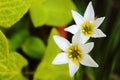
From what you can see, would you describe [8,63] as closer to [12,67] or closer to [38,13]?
Result: [12,67]

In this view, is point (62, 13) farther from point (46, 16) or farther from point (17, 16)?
point (17, 16)

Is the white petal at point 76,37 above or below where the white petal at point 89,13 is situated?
below

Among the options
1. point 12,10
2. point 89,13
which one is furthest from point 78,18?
point 12,10

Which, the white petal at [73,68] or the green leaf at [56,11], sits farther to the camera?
the green leaf at [56,11]

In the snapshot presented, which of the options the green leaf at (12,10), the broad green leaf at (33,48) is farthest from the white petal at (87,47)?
the broad green leaf at (33,48)

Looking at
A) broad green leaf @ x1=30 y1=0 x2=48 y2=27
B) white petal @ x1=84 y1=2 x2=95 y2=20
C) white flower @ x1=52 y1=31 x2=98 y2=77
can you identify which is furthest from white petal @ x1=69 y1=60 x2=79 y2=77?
broad green leaf @ x1=30 y1=0 x2=48 y2=27

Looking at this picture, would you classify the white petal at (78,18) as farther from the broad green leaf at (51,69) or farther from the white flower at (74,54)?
the broad green leaf at (51,69)

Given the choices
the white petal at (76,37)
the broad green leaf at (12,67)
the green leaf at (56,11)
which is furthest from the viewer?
the green leaf at (56,11)
